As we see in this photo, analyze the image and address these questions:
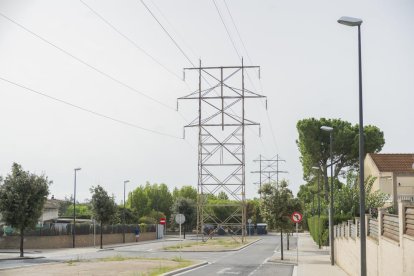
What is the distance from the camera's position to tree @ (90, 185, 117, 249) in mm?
52250

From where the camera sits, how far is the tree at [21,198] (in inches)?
1487

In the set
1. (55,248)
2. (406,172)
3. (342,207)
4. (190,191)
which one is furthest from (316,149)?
(190,191)

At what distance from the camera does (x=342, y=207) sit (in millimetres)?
49688

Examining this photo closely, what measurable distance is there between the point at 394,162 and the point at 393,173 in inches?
207

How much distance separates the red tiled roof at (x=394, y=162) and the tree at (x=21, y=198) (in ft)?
124

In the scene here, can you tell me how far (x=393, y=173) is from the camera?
59219 millimetres

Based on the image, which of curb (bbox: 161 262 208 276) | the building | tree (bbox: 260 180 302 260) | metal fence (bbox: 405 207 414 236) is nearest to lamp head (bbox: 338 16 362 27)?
metal fence (bbox: 405 207 414 236)

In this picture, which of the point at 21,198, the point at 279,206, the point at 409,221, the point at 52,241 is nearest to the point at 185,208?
the point at 52,241

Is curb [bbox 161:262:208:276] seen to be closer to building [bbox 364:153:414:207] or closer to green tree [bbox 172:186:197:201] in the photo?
building [bbox 364:153:414:207]

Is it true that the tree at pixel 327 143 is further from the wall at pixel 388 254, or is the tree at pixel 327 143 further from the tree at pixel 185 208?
the wall at pixel 388 254

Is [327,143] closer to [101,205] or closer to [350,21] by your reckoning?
[101,205]

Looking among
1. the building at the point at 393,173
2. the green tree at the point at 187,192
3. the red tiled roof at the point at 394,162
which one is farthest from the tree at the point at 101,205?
the green tree at the point at 187,192

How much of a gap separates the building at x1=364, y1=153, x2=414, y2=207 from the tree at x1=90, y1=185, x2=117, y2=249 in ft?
87.8

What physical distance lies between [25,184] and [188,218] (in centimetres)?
5160
